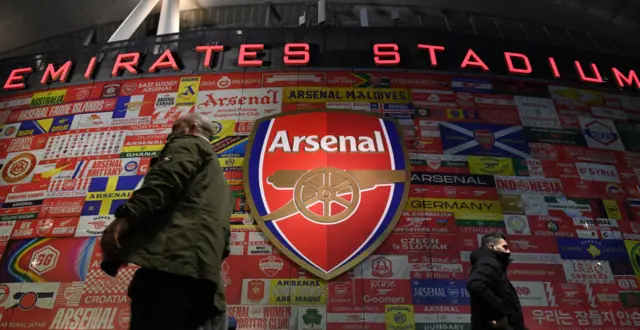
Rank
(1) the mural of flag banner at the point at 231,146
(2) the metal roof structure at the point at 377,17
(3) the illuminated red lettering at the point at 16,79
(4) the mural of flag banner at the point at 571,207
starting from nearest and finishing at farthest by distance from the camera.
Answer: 1. (4) the mural of flag banner at the point at 571,207
2. (1) the mural of flag banner at the point at 231,146
3. (3) the illuminated red lettering at the point at 16,79
4. (2) the metal roof structure at the point at 377,17

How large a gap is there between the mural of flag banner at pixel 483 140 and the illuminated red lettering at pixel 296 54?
2112mm

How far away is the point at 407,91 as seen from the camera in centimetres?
523

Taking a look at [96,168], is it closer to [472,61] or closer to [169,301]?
[169,301]

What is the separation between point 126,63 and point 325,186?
11.9 feet

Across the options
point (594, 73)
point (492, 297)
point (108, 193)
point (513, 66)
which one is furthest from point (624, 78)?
point (108, 193)

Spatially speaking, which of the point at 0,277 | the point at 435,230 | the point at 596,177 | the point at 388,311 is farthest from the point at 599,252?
the point at 0,277

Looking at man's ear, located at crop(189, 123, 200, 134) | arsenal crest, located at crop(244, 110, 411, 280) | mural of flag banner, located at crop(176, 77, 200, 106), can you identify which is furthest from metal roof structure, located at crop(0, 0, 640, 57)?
man's ear, located at crop(189, 123, 200, 134)

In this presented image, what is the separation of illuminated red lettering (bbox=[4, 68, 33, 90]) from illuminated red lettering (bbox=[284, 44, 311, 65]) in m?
4.13

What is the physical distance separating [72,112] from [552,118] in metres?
6.62

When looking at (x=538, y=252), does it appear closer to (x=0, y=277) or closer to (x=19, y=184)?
(x=0, y=277)

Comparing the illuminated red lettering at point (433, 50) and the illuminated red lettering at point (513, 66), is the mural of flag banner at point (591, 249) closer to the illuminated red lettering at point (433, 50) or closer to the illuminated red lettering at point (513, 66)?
the illuminated red lettering at point (513, 66)

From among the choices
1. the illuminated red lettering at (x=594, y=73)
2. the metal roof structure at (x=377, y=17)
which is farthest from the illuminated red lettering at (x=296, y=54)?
the illuminated red lettering at (x=594, y=73)

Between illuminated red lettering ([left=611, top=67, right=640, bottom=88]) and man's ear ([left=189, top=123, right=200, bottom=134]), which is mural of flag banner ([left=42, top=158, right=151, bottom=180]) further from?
illuminated red lettering ([left=611, top=67, right=640, bottom=88])

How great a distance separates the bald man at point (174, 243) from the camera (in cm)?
128
